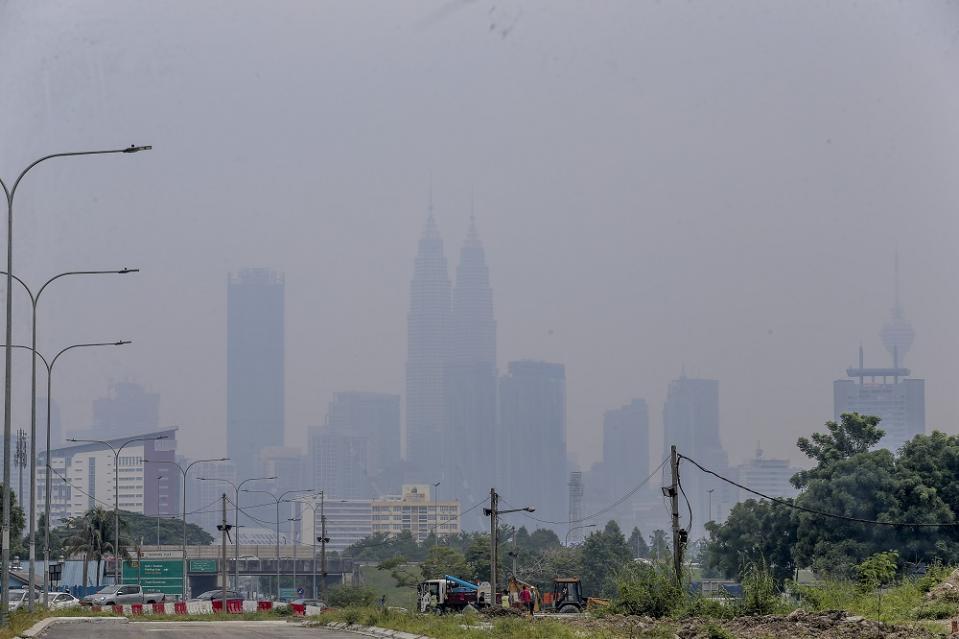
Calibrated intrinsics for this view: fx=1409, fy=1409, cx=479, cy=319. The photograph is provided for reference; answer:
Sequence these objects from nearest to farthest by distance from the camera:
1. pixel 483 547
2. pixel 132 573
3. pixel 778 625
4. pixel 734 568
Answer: pixel 778 625, pixel 734 568, pixel 132 573, pixel 483 547

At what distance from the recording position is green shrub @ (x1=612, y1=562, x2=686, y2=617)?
1642 inches

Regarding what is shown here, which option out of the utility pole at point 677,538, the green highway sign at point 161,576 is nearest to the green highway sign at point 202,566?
the green highway sign at point 161,576

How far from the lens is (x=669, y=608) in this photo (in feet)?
136

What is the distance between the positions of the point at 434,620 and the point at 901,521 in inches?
1792

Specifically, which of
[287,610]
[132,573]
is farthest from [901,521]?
[132,573]

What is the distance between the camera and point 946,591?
36875 mm

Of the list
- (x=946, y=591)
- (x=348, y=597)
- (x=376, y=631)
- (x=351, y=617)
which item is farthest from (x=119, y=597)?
(x=946, y=591)

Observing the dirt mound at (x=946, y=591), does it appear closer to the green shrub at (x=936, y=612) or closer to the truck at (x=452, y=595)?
the green shrub at (x=936, y=612)

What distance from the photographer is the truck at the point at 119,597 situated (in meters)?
79.9

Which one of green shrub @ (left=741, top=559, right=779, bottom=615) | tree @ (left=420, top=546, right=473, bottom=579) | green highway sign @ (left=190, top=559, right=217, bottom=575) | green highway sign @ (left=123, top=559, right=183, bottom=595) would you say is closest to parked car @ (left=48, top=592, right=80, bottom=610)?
green highway sign @ (left=123, top=559, right=183, bottom=595)

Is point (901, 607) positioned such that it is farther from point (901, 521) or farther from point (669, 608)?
point (901, 521)

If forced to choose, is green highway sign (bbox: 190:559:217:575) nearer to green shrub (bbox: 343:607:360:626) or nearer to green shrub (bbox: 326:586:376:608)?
green shrub (bbox: 326:586:376:608)

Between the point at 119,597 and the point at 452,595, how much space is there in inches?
1052

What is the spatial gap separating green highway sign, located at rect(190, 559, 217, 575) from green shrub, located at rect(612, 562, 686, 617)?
345 feet
